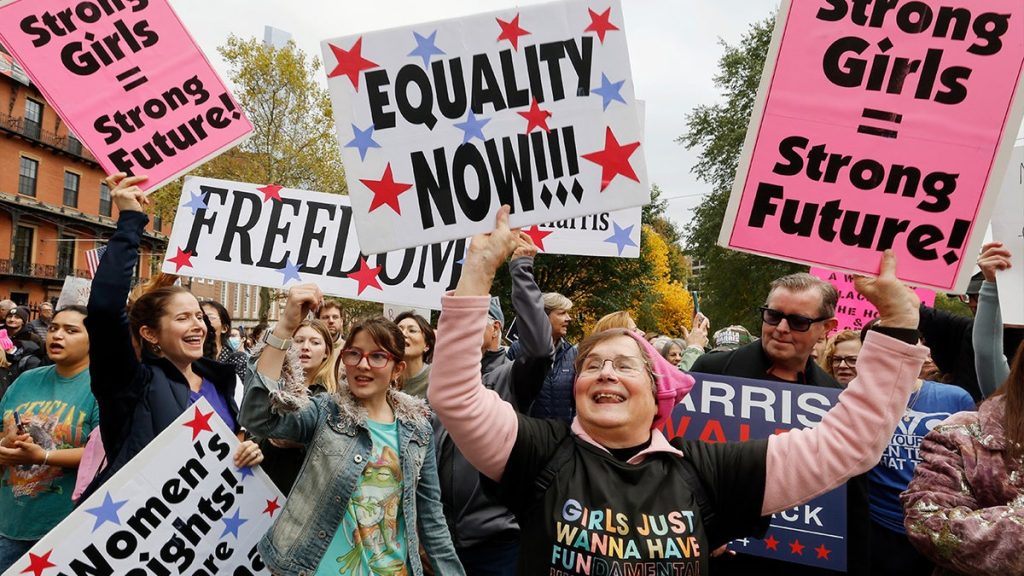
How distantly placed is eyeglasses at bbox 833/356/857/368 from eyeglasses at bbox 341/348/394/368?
8.76 feet

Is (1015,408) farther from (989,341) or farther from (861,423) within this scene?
(989,341)

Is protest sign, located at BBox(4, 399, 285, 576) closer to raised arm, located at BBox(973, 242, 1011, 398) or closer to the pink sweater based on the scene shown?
the pink sweater

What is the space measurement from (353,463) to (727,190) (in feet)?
79.1

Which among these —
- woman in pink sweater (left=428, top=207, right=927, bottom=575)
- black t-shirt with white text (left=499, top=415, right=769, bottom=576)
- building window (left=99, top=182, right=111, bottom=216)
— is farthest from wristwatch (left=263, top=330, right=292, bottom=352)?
building window (left=99, top=182, right=111, bottom=216)

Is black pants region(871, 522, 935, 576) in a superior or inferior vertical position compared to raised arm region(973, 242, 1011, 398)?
inferior

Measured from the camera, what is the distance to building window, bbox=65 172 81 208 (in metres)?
42.5

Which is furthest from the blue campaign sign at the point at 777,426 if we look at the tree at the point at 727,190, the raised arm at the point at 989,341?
the tree at the point at 727,190

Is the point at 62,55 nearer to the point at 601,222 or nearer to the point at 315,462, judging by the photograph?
the point at 315,462

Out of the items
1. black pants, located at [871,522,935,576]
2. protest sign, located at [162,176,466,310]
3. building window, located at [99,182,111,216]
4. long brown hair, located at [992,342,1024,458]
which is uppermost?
long brown hair, located at [992,342,1024,458]

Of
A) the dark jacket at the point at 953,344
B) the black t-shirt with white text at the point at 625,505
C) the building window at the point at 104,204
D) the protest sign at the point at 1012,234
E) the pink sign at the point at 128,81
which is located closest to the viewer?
the black t-shirt with white text at the point at 625,505

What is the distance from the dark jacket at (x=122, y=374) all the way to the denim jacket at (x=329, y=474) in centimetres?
52

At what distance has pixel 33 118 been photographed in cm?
3972

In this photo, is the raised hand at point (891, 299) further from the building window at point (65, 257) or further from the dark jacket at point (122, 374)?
the building window at point (65, 257)

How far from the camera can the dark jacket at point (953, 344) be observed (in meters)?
3.82
